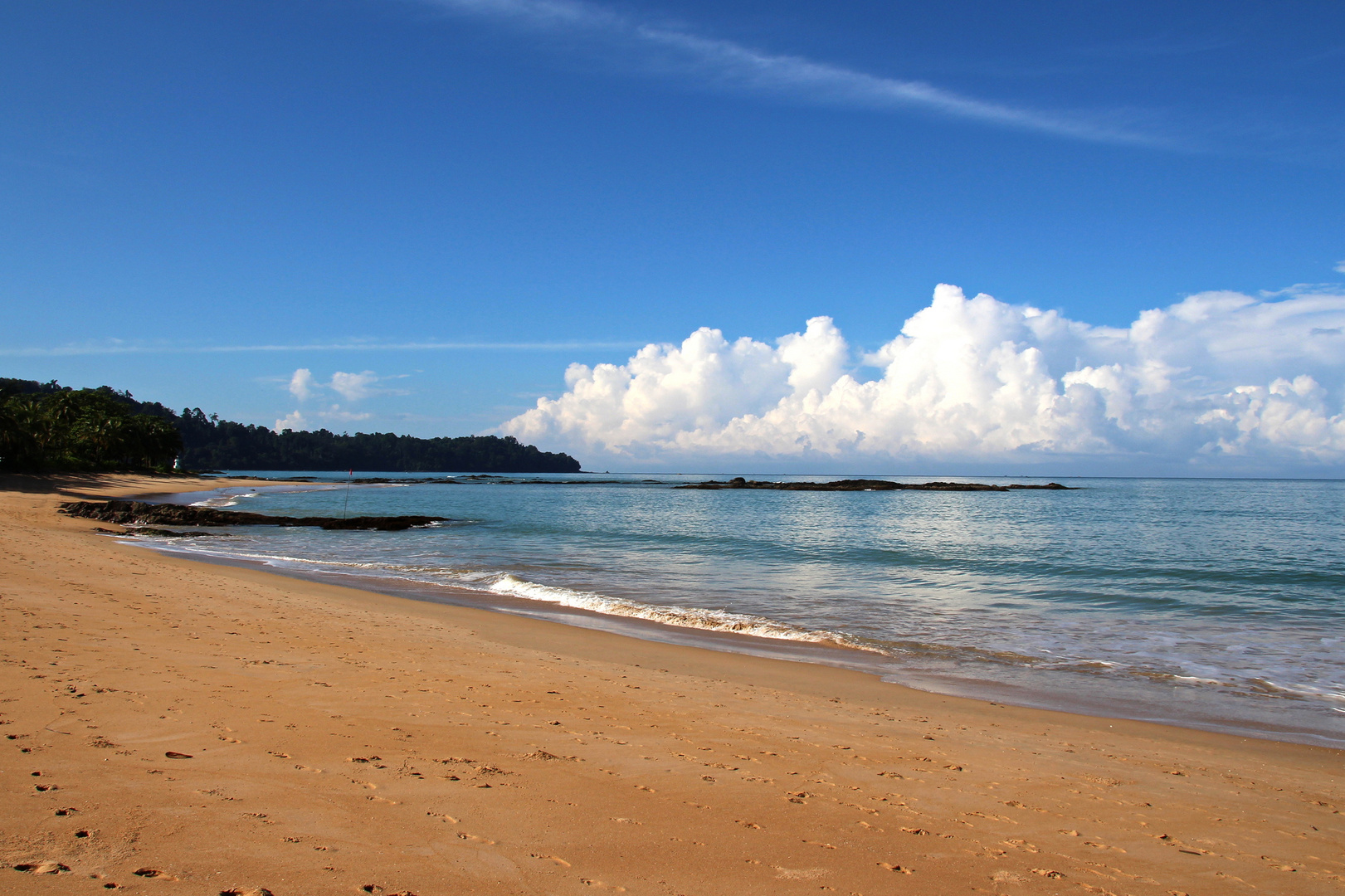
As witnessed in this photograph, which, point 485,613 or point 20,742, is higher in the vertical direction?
point 20,742

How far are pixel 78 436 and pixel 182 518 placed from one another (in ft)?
217

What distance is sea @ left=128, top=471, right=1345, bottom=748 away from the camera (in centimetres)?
1131

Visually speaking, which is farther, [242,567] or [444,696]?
[242,567]

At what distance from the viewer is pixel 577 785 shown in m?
5.52

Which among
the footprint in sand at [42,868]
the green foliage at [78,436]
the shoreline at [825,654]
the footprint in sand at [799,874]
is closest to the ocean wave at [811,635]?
the shoreline at [825,654]

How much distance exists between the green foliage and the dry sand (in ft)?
223

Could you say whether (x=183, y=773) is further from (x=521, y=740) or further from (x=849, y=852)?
(x=849, y=852)

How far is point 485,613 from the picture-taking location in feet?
53.5

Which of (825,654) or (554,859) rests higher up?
(554,859)

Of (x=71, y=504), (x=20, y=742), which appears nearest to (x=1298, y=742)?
(x=20, y=742)

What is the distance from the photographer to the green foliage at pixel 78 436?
198 ft

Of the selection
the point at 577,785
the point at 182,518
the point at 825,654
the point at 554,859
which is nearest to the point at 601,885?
the point at 554,859

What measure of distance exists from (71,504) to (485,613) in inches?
1440

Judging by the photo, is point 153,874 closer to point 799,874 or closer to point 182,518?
point 799,874
